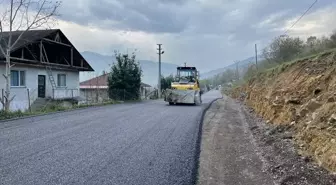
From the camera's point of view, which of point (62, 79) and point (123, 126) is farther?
point (62, 79)

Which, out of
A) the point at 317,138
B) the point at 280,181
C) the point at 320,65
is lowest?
the point at 280,181

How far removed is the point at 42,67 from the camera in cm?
2681

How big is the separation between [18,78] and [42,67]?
268cm

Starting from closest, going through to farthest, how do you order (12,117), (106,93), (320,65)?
(320,65), (12,117), (106,93)

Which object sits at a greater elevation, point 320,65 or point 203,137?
point 320,65

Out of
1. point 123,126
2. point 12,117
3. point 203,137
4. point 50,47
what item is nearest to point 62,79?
point 50,47

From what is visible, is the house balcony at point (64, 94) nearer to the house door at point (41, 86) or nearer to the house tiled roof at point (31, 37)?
the house door at point (41, 86)

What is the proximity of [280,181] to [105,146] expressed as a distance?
442 cm

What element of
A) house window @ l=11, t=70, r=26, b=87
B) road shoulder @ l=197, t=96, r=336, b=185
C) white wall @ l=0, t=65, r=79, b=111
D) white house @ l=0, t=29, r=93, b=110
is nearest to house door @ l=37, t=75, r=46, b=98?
white house @ l=0, t=29, r=93, b=110

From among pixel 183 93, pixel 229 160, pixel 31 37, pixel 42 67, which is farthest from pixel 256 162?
pixel 31 37

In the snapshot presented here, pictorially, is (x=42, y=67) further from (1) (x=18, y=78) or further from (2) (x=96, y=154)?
(2) (x=96, y=154)

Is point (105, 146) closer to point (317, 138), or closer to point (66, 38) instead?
point (317, 138)

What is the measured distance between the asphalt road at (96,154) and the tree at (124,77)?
19867 millimetres

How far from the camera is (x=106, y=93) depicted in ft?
105
